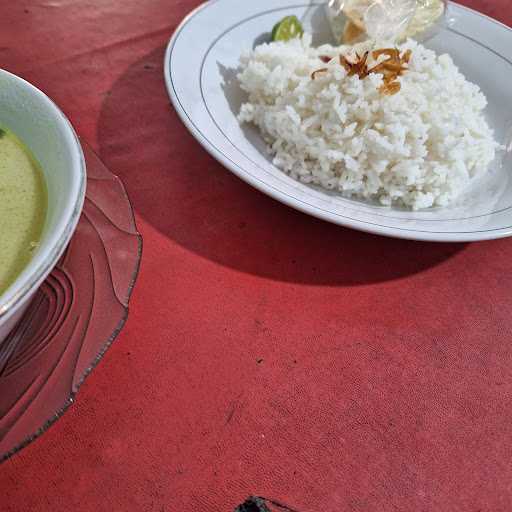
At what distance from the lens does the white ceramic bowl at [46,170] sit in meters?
0.56

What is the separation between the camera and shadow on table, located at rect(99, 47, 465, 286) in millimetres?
896

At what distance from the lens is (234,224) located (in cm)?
95

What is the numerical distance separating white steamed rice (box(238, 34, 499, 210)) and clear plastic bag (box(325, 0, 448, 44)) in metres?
0.21

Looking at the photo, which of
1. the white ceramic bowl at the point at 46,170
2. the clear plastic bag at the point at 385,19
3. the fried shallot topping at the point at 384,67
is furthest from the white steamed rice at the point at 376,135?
the white ceramic bowl at the point at 46,170

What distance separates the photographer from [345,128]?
99 centimetres

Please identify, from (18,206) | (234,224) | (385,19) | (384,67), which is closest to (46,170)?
(18,206)

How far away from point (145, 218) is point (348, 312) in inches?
14.4

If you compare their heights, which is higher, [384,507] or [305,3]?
[305,3]

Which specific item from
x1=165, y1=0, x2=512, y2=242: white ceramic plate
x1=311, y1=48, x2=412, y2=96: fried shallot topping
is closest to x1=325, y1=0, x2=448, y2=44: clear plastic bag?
x1=165, y1=0, x2=512, y2=242: white ceramic plate

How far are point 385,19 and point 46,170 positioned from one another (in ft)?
2.75

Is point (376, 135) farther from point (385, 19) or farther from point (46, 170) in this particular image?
point (46, 170)

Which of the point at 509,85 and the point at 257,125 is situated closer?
the point at 257,125

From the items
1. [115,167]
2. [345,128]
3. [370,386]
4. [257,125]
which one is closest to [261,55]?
[257,125]

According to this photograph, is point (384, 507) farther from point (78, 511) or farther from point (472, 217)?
point (472, 217)
